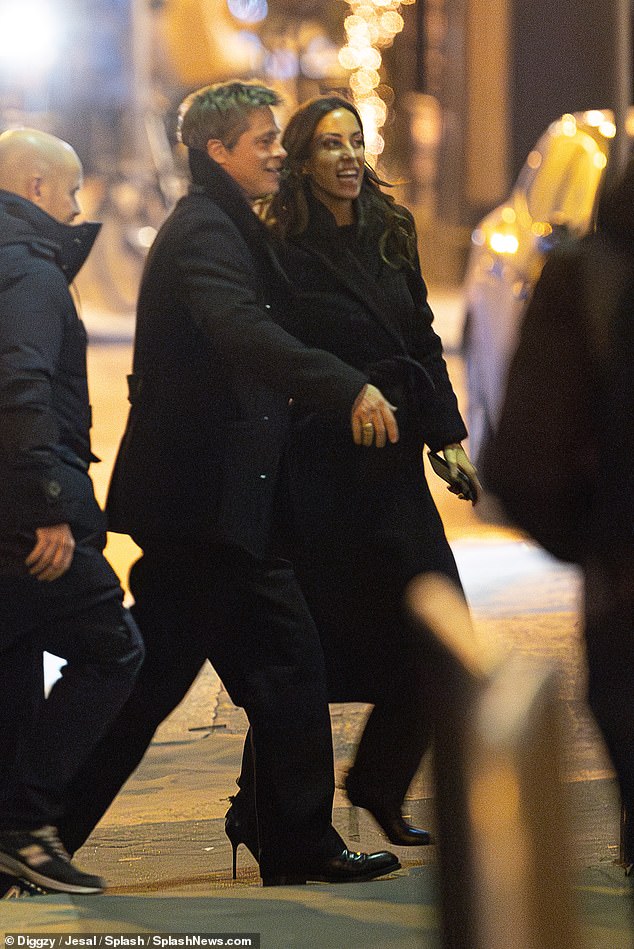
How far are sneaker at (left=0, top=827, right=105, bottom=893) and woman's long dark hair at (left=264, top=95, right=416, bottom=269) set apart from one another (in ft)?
4.82

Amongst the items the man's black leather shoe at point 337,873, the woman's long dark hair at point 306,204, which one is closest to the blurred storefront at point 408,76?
the woman's long dark hair at point 306,204

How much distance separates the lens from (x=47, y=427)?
3.86 meters

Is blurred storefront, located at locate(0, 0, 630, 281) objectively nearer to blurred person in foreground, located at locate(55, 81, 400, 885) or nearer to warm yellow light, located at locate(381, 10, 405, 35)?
warm yellow light, located at locate(381, 10, 405, 35)

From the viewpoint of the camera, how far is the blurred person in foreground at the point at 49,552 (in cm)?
386

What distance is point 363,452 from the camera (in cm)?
429

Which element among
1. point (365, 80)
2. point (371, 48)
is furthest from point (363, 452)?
point (371, 48)

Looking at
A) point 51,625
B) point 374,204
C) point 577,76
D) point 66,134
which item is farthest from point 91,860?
point 66,134

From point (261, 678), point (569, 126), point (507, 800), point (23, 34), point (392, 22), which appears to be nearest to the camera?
point (507, 800)

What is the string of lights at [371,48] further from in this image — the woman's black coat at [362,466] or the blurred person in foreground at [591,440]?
the blurred person in foreground at [591,440]

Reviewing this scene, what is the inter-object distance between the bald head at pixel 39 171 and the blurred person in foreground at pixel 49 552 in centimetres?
8

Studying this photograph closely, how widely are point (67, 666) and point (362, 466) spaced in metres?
0.81

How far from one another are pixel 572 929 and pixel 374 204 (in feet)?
8.46

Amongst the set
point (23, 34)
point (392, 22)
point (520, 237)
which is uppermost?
point (520, 237)

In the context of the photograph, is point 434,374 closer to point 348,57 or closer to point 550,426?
point 550,426
